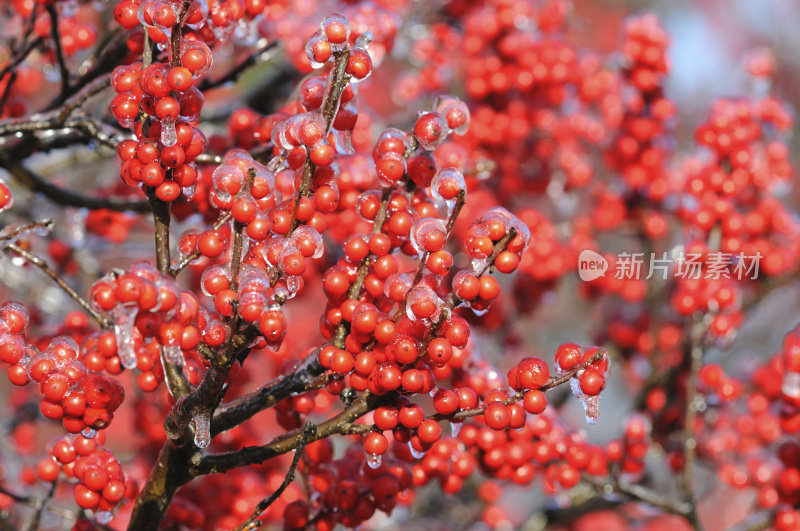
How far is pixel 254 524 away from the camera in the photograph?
1766 millimetres

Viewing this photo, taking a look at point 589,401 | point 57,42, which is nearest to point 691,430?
point 589,401

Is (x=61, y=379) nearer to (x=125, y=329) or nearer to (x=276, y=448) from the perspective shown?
(x=125, y=329)

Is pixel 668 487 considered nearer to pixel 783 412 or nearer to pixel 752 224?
pixel 783 412

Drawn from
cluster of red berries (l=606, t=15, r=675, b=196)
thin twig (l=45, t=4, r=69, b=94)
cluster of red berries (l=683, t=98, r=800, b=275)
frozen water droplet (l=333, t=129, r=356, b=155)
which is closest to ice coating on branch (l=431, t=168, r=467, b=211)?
frozen water droplet (l=333, t=129, r=356, b=155)

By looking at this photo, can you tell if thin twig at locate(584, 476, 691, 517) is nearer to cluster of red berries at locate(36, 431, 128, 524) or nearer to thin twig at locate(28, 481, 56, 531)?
cluster of red berries at locate(36, 431, 128, 524)

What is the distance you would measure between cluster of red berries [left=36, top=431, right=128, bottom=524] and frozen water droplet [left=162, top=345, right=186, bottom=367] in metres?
0.41

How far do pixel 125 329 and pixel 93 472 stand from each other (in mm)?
564

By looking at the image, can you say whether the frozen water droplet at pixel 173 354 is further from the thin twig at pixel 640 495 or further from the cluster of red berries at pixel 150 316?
the thin twig at pixel 640 495

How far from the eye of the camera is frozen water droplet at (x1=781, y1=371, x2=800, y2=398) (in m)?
2.68

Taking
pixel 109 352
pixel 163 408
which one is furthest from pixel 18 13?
pixel 109 352

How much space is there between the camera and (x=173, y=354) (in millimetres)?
1549

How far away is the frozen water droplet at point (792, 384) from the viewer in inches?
105

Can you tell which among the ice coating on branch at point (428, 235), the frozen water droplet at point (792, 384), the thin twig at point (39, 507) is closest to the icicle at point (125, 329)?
the ice coating on branch at point (428, 235)

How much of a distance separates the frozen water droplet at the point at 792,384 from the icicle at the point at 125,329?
2.26 meters
